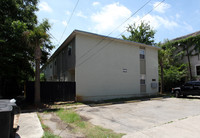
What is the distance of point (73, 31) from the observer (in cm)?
1120

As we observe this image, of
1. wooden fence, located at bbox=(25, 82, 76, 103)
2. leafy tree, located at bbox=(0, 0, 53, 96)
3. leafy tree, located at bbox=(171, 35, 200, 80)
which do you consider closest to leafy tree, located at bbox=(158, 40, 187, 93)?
leafy tree, located at bbox=(171, 35, 200, 80)

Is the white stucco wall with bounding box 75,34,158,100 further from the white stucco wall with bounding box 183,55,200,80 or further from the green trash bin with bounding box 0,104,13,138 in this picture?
the white stucco wall with bounding box 183,55,200,80

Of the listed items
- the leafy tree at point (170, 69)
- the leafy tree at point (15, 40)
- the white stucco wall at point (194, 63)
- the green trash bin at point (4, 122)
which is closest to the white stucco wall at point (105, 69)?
the leafy tree at point (15, 40)

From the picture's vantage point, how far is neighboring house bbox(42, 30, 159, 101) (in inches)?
460

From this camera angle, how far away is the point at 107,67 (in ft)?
42.7

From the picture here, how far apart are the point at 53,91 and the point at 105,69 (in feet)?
17.0

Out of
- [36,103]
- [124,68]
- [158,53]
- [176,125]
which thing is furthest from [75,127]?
[158,53]

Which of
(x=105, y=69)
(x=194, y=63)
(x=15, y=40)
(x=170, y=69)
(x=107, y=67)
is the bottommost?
(x=105, y=69)

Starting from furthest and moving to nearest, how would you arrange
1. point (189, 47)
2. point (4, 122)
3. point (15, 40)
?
point (189, 47) < point (15, 40) < point (4, 122)

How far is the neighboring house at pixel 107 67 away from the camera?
38.4 ft

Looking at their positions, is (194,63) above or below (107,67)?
above

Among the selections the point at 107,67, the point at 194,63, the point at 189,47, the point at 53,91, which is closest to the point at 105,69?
the point at 107,67

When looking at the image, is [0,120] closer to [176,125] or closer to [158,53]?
[176,125]

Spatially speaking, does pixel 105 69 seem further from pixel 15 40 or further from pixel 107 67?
pixel 15 40
